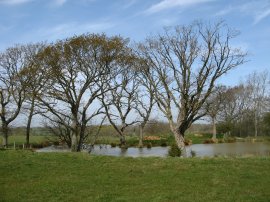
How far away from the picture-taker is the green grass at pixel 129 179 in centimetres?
911

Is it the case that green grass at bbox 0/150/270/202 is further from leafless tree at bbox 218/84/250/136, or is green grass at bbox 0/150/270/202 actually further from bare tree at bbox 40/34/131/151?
leafless tree at bbox 218/84/250/136

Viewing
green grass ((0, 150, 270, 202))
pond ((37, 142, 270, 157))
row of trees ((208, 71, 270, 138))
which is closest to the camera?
green grass ((0, 150, 270, 202))

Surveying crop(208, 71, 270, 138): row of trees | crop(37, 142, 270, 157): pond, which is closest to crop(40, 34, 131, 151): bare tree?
crop(37, 142, 270, 157): pond

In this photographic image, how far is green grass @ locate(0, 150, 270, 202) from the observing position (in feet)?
29.9

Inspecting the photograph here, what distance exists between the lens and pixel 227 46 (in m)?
27.7

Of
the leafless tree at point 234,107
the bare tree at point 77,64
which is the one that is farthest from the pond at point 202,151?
the leafless tree at point 234,107

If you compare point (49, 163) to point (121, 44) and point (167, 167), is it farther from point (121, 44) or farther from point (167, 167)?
point (121, 44)

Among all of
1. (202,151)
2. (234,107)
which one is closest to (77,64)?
(202,151)

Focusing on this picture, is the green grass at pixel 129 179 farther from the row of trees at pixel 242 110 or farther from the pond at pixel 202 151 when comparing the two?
the row of trees at pixel 242 110

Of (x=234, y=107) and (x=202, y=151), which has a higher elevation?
(x=234, y=107)

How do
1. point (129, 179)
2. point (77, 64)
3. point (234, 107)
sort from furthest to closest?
point (234, 107) < point (77, 64) < point (129, 179)

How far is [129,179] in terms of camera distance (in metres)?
11.5

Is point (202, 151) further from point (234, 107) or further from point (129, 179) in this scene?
point (234, 107)

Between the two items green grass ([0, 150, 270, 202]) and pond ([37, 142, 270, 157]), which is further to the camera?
pond ([37, 142, 270, 157])
